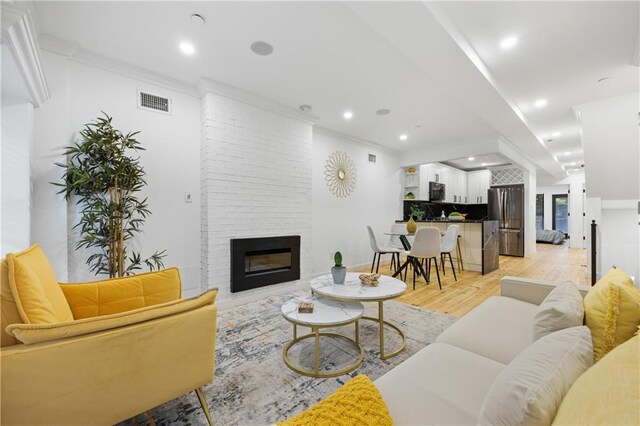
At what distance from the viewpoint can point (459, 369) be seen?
1.15 m

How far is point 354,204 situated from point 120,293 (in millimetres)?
4336

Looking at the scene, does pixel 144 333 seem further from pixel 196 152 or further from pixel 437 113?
pixel 437 113

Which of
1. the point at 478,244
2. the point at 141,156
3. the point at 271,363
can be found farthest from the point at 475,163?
the point at 141,156

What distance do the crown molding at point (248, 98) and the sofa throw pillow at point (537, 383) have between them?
3.70 metres

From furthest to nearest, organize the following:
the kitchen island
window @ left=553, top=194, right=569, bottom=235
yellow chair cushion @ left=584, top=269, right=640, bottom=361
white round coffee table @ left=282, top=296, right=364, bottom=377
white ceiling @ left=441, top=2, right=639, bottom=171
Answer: window @ left=553, top=194, right=569, bottom=235 → the kitchen island → white ceiling @ left=441, top=2, right=639, bottom=171 → white round coffee table @ left=282, top=296, right=364, bottom=377 → yellow chair cushion @ left=584, top=269, right=640, bottom=361

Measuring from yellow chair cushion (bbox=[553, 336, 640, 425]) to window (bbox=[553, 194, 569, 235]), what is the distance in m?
12.6

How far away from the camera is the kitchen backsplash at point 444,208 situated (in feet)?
22.1

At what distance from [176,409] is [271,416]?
0.58 metres

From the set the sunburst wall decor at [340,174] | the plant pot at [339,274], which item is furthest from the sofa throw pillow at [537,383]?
the sunburst wall decor at [340,174]

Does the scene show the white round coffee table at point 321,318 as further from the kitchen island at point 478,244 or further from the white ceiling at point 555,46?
the kitchen island at point 478,244

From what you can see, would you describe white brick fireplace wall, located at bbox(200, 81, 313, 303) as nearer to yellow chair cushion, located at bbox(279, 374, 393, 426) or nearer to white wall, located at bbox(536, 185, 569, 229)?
yellow chair cushion, located at bbox(279, 374, 393, 426)

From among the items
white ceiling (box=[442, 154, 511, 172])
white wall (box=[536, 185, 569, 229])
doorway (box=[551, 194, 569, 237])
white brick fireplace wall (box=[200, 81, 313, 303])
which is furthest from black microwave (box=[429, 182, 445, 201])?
doorway (box=[551, 194, 569, 237])

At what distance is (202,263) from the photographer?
3318 millimetres

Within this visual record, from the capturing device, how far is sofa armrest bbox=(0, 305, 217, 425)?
36.6 inches
